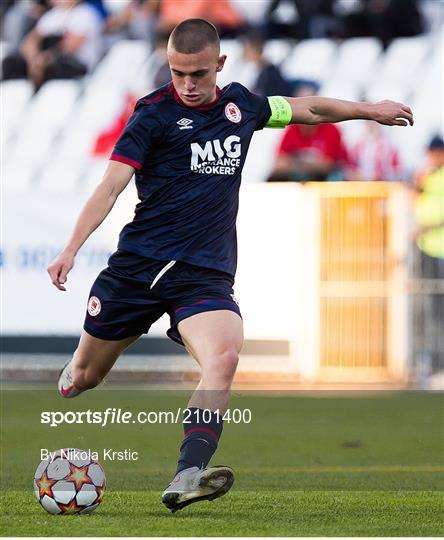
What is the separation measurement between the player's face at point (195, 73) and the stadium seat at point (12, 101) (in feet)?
40.6

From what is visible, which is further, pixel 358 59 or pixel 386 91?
pixel 358 59

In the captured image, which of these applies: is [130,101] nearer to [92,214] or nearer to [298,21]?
[298,21]

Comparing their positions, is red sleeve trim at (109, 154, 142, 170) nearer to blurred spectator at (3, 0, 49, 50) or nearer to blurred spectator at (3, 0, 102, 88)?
blurred spectator at (3, 0, 102, 88)

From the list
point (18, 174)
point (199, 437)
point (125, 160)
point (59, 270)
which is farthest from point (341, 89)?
point (59, 270)

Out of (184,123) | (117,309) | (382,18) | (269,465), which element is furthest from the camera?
(382,18)

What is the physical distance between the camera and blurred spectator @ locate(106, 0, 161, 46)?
712 inches

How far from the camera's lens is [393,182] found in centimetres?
1416

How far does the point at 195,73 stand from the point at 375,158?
9668 mm

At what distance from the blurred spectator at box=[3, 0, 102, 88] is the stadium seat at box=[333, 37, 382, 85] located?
335cm

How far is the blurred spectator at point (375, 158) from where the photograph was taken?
1532cm

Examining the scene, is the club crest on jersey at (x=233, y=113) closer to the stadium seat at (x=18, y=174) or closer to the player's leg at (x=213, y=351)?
the player's leg at (x=213, y=351)

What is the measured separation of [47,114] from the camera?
18.6 m

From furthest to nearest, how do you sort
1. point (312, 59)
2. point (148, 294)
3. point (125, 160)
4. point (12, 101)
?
point (12, 101) < point (312, 59) < point (148, 294) < point (125, 160)

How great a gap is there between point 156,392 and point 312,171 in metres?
3.33
